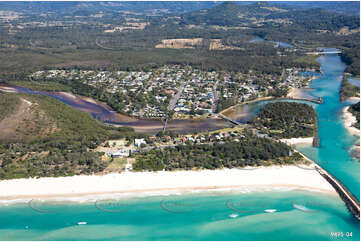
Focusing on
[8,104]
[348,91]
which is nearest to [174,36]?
[348,91]

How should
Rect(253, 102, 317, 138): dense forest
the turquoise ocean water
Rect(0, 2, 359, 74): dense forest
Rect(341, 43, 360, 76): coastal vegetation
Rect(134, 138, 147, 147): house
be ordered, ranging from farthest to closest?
Rect(0, 2, 359, 74): dense forest → Rect(341, 43, 360, 76): coastal vegetation → Rect(253, 102, 317, 138): dense forest → Rect(134, 138, 147, 147): house → the turquoise ocean water

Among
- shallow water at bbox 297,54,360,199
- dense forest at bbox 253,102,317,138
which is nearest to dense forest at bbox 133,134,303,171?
shallow water at bbox 297,54,360,199

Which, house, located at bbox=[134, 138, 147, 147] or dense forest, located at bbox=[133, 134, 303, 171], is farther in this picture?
house, located at bbox=[134, 138, 147, 147]

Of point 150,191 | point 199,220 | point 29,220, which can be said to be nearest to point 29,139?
point 29,220

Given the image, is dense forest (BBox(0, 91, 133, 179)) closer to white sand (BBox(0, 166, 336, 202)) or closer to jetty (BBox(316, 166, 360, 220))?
white sand (BBox(0, 166, 336, 202))

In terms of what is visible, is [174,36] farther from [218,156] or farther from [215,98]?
[218,156]

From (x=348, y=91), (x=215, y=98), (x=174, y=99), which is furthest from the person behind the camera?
(x=348, y=91)
